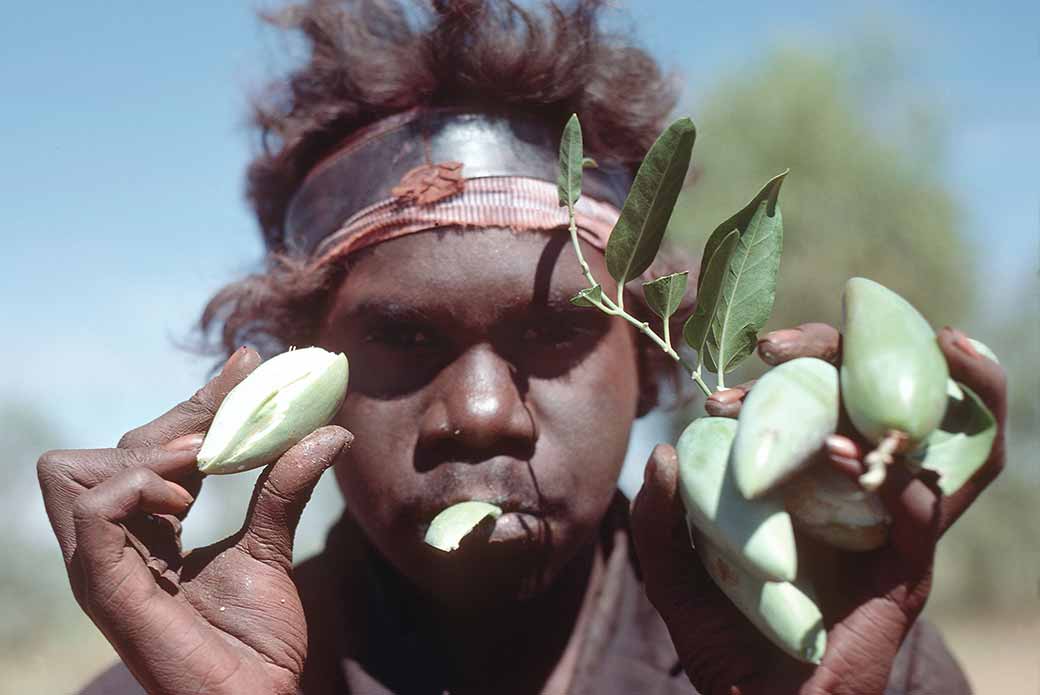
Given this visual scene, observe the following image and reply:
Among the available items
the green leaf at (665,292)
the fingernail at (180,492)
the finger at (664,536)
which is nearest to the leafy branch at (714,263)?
the green leaf at (665,292)

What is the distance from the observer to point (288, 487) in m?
1.17

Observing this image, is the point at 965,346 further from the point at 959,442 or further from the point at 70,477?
the point at 70,477

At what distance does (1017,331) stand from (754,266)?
858 centimetres

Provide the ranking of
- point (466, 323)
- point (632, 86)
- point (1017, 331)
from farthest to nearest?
point (1017, 331) → point (632, 86) → point (466, 323)

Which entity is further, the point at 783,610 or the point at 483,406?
the point at 483,406

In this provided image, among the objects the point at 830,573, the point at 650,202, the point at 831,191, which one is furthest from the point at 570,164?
the point at 831,191

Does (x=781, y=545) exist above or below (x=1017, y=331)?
above

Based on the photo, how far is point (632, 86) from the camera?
201cm

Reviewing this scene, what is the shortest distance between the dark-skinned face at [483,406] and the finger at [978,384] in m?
0.61

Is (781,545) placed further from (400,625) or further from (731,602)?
(400,625)

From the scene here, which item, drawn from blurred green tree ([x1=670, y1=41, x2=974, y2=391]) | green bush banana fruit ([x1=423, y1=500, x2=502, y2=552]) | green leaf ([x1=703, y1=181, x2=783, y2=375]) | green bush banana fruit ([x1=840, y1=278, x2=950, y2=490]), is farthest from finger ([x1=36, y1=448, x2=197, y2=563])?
blurred green tree ([x1=670, y1=41, x2=974, y2=391])

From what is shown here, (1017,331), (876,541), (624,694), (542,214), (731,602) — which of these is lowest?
(1017,331)

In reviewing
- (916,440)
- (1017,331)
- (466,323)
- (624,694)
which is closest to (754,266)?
(916,440)

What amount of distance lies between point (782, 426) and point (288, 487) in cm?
58
